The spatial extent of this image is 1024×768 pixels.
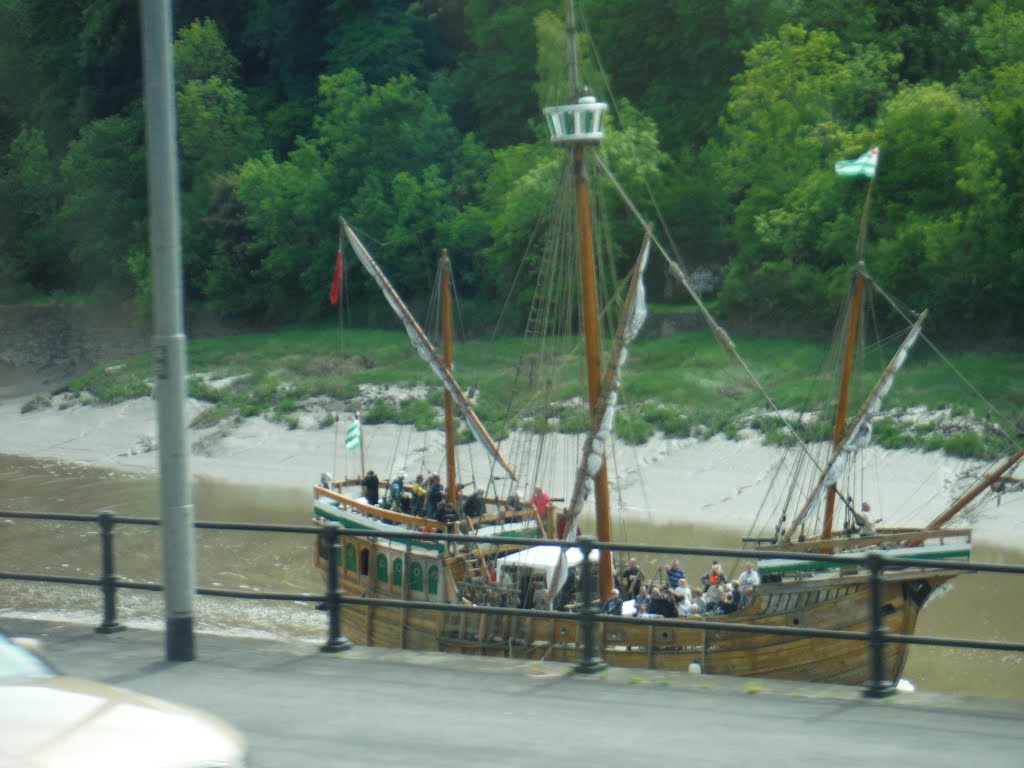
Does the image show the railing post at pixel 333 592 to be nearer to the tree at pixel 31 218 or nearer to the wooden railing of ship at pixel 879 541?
the wooden railing of ship at pixel 879 541

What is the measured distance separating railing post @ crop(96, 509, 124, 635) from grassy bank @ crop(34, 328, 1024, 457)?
19696 millimetres

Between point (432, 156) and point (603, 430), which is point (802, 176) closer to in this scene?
point (432, 156)

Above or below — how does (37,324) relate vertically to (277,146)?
below

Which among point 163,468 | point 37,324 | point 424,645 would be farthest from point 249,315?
point 163,468

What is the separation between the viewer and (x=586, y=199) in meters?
23.1

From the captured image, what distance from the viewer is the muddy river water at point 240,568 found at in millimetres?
25734

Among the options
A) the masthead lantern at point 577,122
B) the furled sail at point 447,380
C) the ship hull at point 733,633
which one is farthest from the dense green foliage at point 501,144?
the ship hull at point 733,633

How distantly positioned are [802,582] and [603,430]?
4326 mm

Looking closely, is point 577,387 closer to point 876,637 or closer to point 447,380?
point 447,380

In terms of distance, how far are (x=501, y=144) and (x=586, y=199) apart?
52305mm

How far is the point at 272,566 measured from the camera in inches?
1358

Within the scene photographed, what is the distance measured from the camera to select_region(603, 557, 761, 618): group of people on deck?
21.7m

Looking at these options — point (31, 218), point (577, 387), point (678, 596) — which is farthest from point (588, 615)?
point (31, 218)

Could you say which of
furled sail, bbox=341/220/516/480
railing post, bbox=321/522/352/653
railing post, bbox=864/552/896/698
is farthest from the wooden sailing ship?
railing post, bbox=864/552/896/698
